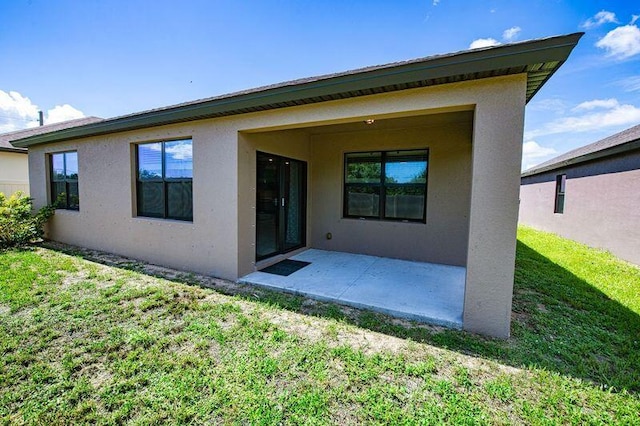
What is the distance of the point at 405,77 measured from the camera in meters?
3.01

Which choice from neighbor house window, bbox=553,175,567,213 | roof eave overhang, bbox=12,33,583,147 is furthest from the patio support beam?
neighbor house window, bbox=553,175,567,213

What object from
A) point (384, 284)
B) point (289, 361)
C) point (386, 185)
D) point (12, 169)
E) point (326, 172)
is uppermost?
point (12, 169)

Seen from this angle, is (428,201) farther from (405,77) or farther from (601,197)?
(601,197)

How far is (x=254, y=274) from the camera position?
4.97 metres

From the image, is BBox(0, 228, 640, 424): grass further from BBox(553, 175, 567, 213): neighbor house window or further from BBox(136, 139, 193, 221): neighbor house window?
BBox(553, 175, 567, 213): neighbor house window

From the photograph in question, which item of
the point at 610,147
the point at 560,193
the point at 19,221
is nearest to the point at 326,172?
the point at 610,147

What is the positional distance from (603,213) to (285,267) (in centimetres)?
939

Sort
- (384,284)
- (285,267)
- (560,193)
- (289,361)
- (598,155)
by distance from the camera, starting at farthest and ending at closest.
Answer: (560,193) < (598,155) < (285,267) < (384,284) < (289,361)

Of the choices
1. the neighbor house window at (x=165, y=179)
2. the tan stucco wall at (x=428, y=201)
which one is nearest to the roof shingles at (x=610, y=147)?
the tan stucco wall at (x=428, y=201)

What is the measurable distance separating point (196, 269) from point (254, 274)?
1.16 metres

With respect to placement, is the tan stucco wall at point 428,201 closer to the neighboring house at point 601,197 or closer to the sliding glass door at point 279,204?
the sliding glass door at point 279,204

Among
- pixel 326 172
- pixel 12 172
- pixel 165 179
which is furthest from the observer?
pixel 12 172

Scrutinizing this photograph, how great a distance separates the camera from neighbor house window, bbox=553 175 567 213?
443 inches

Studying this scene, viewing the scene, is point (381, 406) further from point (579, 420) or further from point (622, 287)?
point (622, 287)
